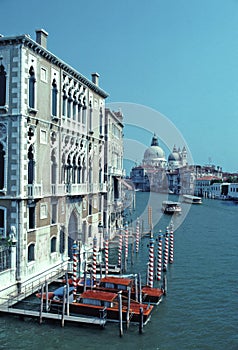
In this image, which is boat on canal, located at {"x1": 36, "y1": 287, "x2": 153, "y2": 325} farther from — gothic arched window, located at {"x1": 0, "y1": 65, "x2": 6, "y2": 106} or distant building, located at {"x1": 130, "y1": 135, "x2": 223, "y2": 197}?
distant building, located at {"x1": 130, "y1": 135, "x2": 223, "y2": 197}

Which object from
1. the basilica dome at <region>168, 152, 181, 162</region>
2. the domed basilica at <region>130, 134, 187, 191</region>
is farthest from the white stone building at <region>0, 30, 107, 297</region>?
the basilica dome at <region>168, 152, 181, 162</region>

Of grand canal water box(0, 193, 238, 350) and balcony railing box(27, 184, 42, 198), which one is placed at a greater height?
balcony railing box(27, 184, 42, 198)

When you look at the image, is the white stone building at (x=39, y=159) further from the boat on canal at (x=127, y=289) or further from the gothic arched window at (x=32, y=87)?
the boat on canal at (x=127, y=289)

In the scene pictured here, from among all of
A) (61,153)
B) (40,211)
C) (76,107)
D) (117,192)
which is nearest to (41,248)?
(40,211)

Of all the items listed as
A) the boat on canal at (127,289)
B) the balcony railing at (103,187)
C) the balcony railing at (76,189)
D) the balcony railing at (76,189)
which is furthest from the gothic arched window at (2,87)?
the balcony railing at (103,187)

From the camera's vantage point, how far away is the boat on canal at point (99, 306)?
12.1m

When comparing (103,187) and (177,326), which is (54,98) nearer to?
(103,187)

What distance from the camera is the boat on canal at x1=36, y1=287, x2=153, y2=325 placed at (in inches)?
477

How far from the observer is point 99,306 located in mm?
12422

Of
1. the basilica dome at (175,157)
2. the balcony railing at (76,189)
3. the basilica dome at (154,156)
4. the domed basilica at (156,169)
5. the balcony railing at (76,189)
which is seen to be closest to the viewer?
the balcony railing at (76,189)

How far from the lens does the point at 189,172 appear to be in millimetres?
91875

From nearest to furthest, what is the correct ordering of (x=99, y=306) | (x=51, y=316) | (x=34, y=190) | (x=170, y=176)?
(x=51, y=316)
(x=99, y=306)
(x=34, y=190)
(x=170, y=176)

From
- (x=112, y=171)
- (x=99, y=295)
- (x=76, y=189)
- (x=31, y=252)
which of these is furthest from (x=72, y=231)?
(x=112, y=171)

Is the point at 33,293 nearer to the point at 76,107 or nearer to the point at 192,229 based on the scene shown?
the point at 76,107
